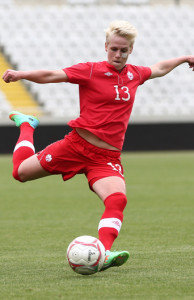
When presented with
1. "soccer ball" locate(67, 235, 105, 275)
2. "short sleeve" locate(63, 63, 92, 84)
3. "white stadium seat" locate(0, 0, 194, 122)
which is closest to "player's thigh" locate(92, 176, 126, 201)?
"soccer ball" locate(67, 235, 105, 275)

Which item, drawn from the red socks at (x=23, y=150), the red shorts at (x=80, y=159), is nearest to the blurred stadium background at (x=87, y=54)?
the red socks at (x=23, y=150)

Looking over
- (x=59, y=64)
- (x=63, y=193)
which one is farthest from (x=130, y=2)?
(x=63, y=193)

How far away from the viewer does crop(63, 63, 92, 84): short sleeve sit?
207 inches

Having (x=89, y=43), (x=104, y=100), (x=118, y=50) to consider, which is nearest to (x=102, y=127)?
(x=104, y=100)

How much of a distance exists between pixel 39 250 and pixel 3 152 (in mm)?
14987

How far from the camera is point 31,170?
562cm

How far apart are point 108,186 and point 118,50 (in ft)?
3.30

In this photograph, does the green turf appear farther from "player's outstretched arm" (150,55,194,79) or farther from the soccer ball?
"player's outstretched arm" (150,55,194,79)

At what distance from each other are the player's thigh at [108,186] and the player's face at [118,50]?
0.86m

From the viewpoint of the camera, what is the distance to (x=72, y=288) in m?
4.37

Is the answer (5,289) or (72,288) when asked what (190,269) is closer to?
(72,288)

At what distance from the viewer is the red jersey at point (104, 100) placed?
17.7 ft

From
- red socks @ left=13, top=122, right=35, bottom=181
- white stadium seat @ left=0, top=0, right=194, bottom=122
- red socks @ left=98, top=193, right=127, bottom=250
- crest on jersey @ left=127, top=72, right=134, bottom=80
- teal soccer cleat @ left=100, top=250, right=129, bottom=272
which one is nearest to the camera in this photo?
teal soccer cleat @ left=100, top=250, right=129, bottom=272

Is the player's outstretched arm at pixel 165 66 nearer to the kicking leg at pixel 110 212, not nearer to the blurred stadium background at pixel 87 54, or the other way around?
the kicking leg at pixel 110 212
